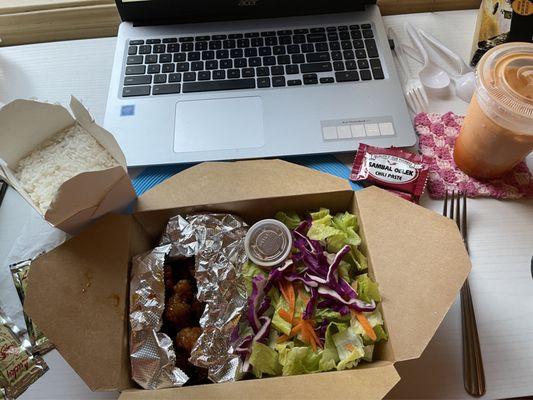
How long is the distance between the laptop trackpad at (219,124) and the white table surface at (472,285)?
0.17 metres

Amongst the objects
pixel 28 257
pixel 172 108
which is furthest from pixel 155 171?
pixel 28 257

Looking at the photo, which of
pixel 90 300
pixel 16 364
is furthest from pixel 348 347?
pixel 16 364

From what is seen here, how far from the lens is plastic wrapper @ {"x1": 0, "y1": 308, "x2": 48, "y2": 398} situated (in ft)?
2.14

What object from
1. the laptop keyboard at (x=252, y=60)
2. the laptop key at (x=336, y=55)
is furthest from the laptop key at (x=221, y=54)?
the laptop key at (x=336, y=55)

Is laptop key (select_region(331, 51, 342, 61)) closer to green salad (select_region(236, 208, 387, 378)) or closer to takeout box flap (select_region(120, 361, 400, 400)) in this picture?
green salad (select_region(236, 208, 387, 378))

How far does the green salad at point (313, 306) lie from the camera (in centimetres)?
62

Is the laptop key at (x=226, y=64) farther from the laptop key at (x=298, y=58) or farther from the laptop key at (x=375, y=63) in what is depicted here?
the laptop key at (x=375, y=63)

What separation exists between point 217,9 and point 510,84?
1.87 ft

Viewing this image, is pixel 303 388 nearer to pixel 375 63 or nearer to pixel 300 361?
pixel 300 361

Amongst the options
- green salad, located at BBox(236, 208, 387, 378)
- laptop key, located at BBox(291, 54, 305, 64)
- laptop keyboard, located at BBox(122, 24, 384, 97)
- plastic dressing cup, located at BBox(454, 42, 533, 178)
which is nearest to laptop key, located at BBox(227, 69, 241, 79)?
laptop keyboard, located at BBox(122, 24, 384, 97)

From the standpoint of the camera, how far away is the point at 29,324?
70 centimetres

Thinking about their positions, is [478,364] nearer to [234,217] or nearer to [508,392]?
[508,392]

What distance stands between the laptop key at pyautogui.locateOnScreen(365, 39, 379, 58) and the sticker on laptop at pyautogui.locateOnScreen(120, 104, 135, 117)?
1.52 ft

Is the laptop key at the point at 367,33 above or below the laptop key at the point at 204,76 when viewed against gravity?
below
